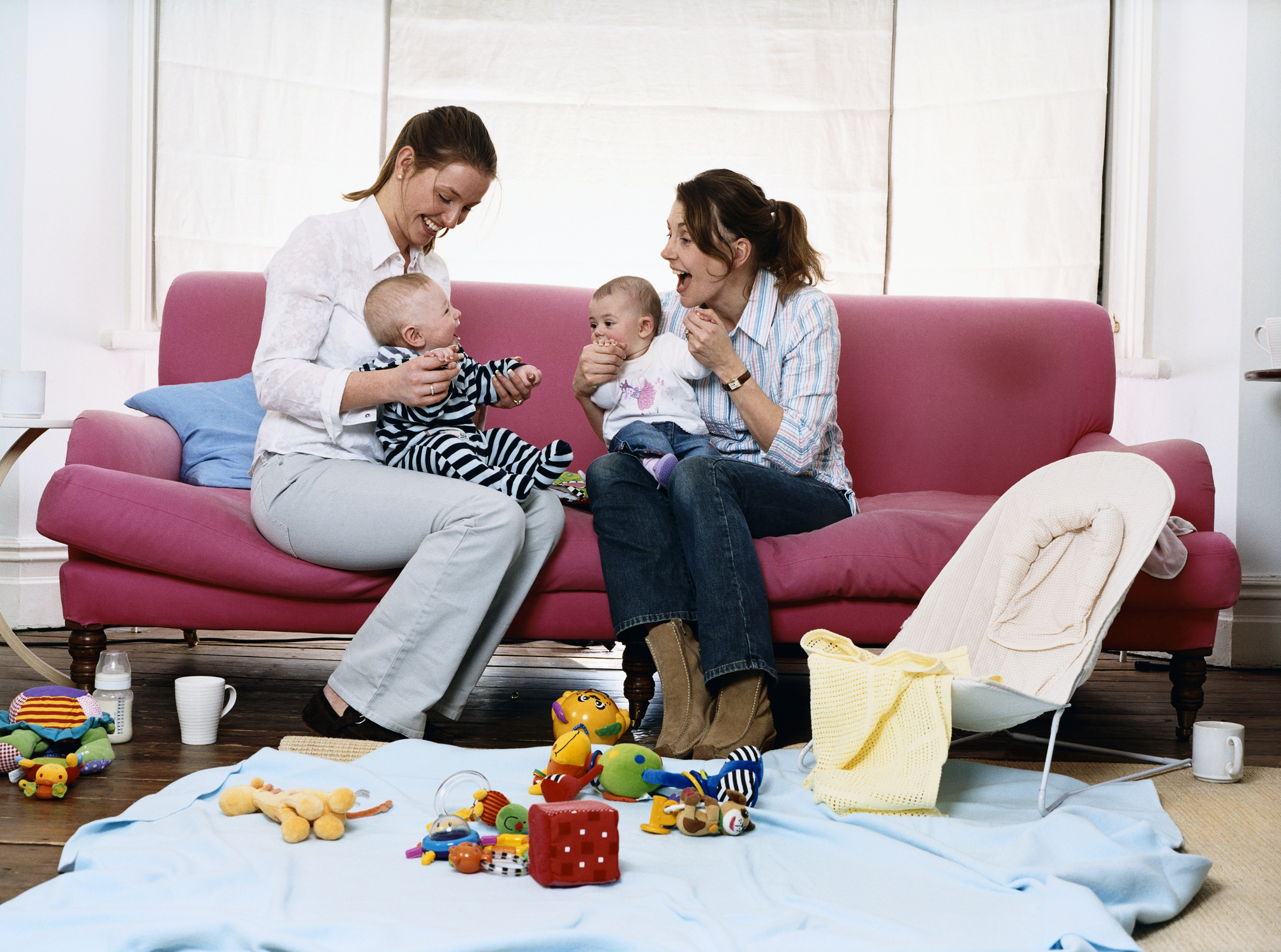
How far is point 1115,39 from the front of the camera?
324cm

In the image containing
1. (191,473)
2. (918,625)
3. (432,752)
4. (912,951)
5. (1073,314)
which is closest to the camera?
(912,951)

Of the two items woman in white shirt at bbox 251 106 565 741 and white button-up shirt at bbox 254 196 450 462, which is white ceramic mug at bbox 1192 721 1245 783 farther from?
white button-up shirt at bbox 254 196 450 462

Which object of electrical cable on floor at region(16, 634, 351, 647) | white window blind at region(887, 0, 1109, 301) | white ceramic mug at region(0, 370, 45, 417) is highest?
white window blind at region(887, 0, 1109, 301)

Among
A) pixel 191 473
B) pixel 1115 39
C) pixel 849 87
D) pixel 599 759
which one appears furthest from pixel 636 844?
pixel 1115 39

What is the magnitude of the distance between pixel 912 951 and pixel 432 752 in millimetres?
902

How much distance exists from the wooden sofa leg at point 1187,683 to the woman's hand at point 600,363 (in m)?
1.24

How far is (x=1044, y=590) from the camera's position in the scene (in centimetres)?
182

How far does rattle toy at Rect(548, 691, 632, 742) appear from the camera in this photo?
179 cm

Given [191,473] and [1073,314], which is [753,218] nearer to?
Answer: [1073,314]

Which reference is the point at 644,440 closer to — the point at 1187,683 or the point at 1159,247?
the point at 1187,683

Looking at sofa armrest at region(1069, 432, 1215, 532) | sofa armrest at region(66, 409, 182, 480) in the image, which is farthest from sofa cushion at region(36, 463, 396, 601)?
sofa armrest at region(1069, 432, 1215, 532)

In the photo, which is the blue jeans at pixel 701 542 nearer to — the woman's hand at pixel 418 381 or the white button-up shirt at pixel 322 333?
the woman's hand at pixel 418 381

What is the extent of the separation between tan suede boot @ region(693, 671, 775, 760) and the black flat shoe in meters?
0.53

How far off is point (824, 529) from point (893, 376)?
727mm
